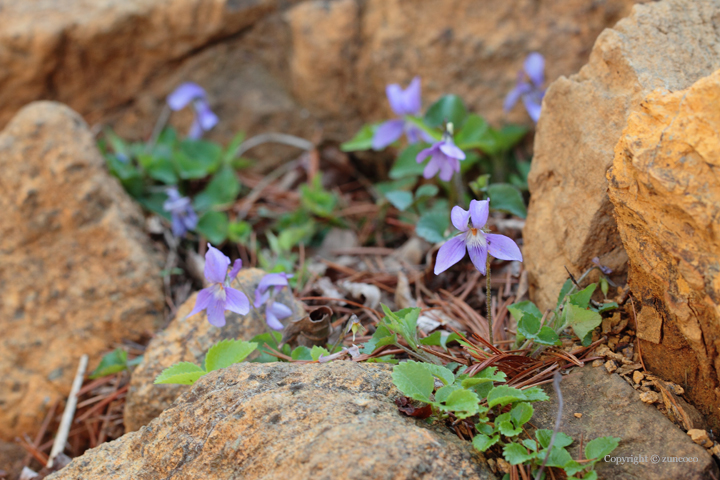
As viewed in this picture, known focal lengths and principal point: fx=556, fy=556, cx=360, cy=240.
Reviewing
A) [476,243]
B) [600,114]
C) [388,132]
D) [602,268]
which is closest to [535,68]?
[388,132]

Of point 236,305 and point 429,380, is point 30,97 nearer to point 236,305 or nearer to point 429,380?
point 236,305

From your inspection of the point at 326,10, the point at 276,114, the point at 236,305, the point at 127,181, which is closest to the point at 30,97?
the point at 127,181

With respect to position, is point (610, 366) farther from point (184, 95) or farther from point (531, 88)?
point (184, 95)

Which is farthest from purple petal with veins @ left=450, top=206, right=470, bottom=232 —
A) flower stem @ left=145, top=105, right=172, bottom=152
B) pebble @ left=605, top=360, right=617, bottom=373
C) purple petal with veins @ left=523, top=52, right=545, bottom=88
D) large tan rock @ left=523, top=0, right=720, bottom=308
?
flower stem @ left=145, top=105, right=172, bottom=152

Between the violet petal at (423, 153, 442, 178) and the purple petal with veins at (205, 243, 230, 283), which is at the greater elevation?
the purple petal with veins at (205, 243, 230, 283)

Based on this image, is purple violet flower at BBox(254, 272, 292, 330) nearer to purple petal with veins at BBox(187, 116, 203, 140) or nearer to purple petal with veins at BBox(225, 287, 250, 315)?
purple petal with veins at BBox(225, 287, 250, 315)
